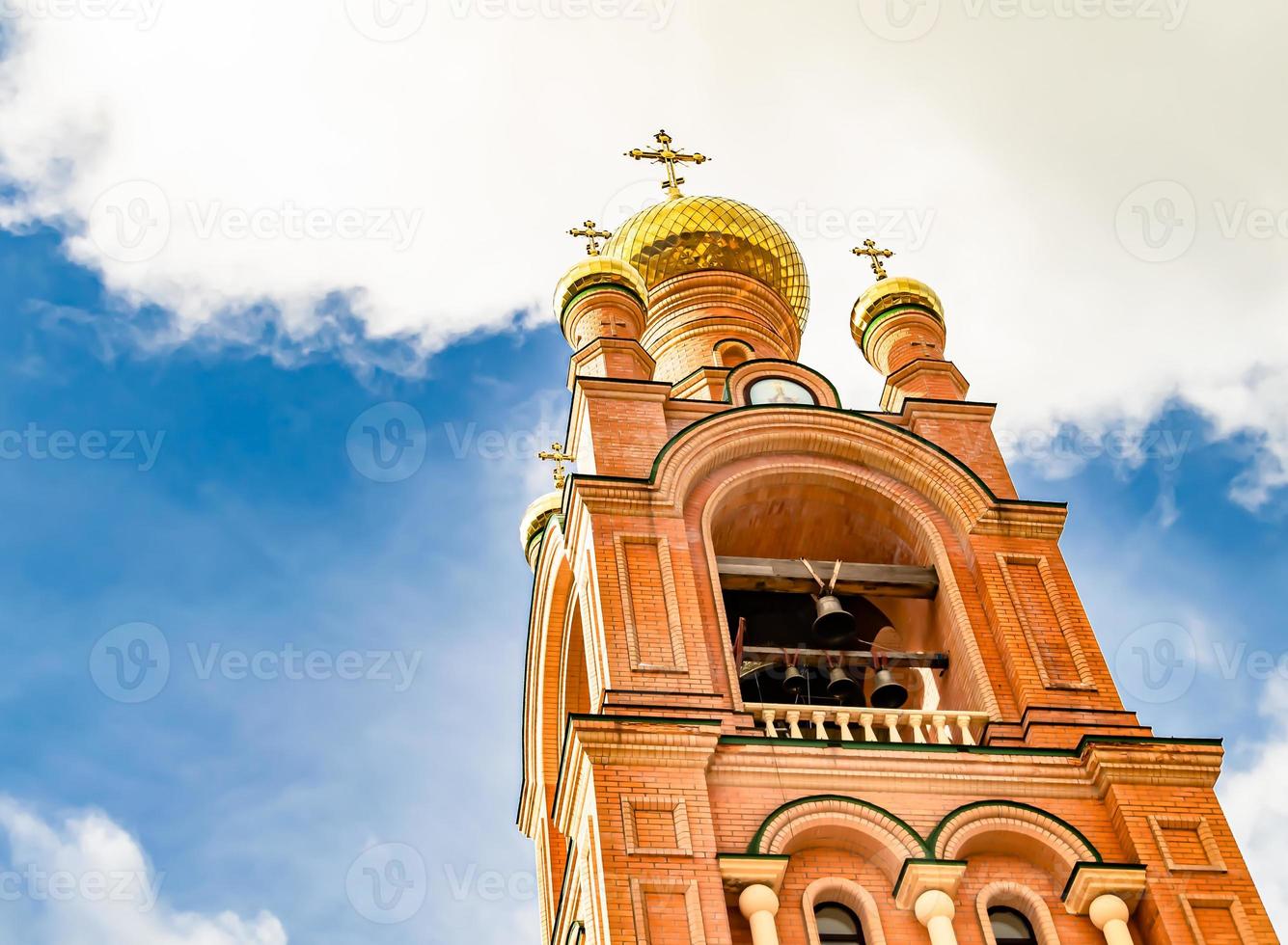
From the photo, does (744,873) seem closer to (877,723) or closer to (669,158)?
(877,723)

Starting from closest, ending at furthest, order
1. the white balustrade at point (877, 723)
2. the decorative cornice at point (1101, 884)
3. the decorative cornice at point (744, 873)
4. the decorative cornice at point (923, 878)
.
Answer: the decorative cornice at point (744, 873) < the decorative cornice at point (923, 878) < the decorative cornice at point (1101, 884) < the white balustrade at point (877, 723)

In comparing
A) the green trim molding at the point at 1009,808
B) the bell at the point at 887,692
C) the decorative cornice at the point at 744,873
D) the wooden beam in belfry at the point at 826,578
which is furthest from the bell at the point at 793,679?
the decorative cornice at the point at 744,873

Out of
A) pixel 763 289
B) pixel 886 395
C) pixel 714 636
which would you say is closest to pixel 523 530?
pixel 763 289

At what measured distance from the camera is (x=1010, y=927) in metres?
12.9

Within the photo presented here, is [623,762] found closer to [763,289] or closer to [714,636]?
[714,636]

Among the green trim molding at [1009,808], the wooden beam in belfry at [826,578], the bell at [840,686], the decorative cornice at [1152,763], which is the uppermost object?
the wooden beam in belfry at [826,578]

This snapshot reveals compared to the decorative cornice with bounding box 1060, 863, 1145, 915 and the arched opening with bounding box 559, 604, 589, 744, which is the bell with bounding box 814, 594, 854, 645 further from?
the arched opening with bounding box 559, 604, 589, 744

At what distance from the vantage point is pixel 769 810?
43.0 feet

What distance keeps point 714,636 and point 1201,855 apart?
384cm

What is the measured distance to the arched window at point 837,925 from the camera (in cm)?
1265

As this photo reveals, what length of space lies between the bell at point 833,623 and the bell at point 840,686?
28 cm

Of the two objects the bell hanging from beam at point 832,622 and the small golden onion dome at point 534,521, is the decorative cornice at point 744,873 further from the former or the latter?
the small golden onion dome at point 534,521

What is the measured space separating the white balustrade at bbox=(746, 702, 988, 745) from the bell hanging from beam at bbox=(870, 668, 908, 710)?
42 centimetres

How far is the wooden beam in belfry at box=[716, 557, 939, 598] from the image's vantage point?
52.0 ft
